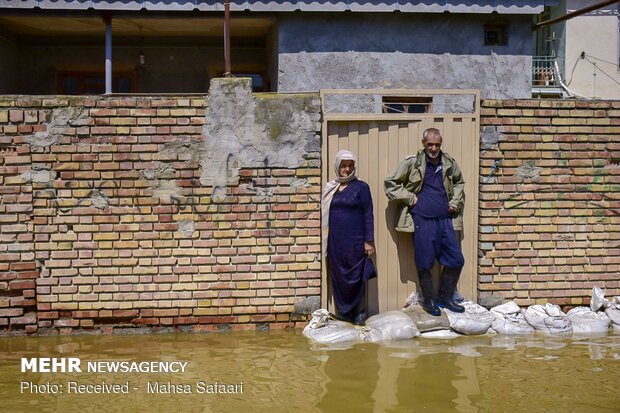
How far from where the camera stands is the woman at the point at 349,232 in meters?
6.30

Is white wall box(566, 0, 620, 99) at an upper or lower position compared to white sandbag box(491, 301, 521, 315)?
upper

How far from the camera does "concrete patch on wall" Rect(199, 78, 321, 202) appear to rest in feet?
20.8

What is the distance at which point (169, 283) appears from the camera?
6328 mm

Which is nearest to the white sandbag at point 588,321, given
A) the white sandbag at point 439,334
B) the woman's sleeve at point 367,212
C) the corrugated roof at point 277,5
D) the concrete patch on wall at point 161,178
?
the white sandbag at point 439,334

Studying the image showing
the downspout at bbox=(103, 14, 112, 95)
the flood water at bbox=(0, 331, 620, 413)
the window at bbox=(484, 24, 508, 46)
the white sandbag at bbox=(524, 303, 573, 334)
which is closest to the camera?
the flood water at bbox=(0, 331, 620, 413)

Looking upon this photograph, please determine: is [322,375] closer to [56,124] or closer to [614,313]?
[614,313]

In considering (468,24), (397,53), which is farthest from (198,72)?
(468,24)

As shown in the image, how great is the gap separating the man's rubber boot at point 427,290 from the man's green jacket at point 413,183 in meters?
0.44

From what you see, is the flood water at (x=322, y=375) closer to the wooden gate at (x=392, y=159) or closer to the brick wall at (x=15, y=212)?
the brick wall at (x=15, y=212)

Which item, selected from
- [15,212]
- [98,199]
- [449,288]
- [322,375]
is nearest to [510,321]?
[449,288]

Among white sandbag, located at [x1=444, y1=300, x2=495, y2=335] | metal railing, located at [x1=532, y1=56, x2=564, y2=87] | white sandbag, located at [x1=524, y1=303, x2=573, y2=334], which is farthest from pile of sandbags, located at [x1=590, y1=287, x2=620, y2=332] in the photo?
metal railing, located at [x1=532, y1=56, x2=564, y2=87]

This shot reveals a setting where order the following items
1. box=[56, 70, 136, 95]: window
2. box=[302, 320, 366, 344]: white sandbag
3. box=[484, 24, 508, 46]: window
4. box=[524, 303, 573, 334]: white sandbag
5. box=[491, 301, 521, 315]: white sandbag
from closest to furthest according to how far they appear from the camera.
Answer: box=[302, 320, 366, 344]: white sandbag
box=[524, 303, 573, 334]: white sandbag
box=[491, 301, 521, 315]: white sandbag
box=[484, 24, 508, 46]: window
box=[56, 70, 136, 95]: window

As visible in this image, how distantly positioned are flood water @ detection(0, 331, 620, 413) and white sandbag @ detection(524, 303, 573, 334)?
160 mm

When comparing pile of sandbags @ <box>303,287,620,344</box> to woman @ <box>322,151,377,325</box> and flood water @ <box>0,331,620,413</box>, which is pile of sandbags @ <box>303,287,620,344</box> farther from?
woman @ <box>322,151,377,325</box>
